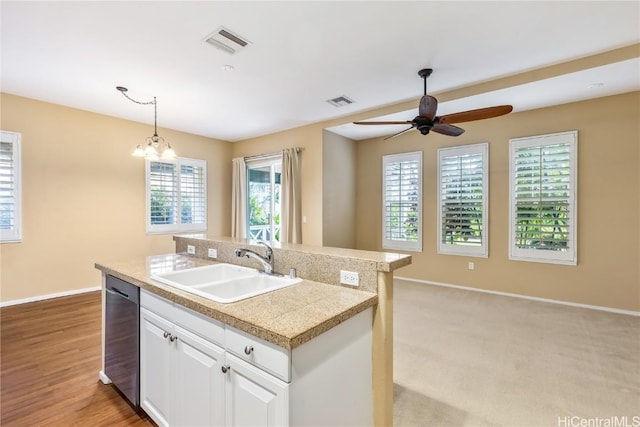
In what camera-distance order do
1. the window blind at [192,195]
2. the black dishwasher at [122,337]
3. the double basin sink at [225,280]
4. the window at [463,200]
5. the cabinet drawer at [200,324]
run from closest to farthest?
the cabinet drawer at [200,324] → the double basin sink at [225,280] → the black dishwasher at [122,337] → the window at [463,200] → the window blind at [192,195]

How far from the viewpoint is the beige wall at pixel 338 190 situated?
5391 mm

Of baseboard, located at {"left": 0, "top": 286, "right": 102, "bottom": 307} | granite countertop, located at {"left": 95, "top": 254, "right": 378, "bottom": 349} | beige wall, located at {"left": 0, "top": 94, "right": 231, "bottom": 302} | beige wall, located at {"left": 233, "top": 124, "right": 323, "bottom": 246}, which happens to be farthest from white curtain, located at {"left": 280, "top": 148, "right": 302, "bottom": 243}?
granite countertop, located at {"left": 95, "top": 254, "right": 378, "bottom": 349}

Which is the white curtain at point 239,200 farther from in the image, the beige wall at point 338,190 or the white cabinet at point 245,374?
the white cabinet at point 245,374

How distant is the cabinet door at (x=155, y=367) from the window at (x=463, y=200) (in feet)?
15.2

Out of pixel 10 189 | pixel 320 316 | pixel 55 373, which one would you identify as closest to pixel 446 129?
pixel 320 316

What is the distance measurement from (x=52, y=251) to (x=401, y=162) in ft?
19.0

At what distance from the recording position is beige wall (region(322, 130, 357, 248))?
539 cm

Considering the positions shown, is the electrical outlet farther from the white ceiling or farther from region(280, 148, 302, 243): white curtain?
region(280, 148, 302, 243): white curtain

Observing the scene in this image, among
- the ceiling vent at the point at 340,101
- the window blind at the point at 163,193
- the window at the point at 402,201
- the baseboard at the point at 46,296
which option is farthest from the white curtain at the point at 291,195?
the baseboard at the point at 46,296

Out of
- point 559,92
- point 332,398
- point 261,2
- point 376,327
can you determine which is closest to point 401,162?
point 559,92

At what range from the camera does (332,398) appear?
132 centimetres

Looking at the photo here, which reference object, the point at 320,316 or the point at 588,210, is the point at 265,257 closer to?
the point at 320,316

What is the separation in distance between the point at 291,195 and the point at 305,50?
294 cm

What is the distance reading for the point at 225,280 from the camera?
1.91m
